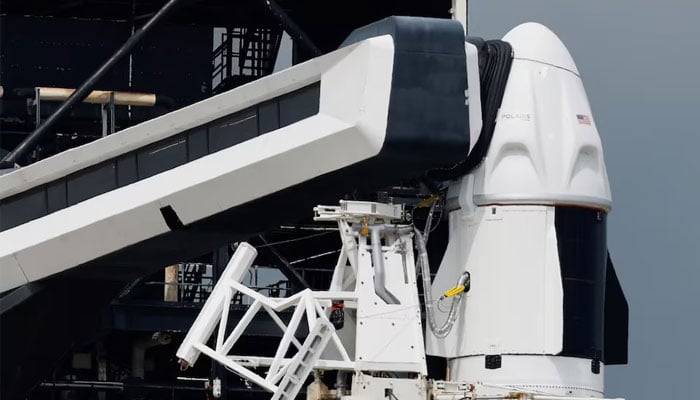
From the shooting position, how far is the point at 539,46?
44031 millimetres

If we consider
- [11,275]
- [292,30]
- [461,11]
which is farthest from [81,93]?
[11,275]

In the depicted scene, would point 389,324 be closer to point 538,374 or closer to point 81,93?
point 538,374

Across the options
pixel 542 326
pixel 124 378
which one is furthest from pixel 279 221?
pixel 124 378

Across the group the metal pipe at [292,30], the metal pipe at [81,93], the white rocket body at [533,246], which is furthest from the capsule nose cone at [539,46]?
the metal pipe at [81,93]

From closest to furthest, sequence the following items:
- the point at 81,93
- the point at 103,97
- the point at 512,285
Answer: the point at 512,285
the point at 81,93
the point at 103,97

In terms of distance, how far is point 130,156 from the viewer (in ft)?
117

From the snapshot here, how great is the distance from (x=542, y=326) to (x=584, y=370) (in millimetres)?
1457

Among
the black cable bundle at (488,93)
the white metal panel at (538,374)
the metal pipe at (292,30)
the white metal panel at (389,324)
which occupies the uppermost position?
the metal pipe at (292,30)

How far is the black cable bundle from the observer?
42906 millimetres

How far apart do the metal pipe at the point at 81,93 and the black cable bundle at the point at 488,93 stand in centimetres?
815

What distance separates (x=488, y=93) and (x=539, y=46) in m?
1.76

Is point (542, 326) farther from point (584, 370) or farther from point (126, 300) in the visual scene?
point (126, 300)

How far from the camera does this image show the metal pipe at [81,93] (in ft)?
145

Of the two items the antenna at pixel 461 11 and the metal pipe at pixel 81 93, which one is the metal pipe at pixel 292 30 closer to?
the metal pipe at pixel 81 93
